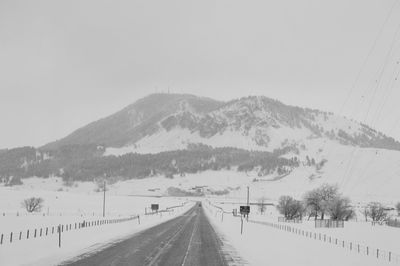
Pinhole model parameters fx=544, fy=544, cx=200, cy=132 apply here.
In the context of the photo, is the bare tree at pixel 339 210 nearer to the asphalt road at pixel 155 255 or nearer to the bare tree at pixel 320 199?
the bare tree at pixel 320 199

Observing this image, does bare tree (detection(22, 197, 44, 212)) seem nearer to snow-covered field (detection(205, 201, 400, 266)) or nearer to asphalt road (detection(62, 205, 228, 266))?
snow-covered field (detection(205, 201, 400, 266))

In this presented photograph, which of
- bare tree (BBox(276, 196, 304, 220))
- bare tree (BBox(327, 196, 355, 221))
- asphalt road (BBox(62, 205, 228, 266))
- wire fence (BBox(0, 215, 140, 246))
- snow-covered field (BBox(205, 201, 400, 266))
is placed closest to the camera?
asphalt road (BBox(62, 205, 228, 266))

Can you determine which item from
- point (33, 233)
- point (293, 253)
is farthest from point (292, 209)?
point (293, 253)

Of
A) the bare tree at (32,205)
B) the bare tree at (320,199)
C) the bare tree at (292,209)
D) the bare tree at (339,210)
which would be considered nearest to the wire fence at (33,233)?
the bare tree at (32,205)

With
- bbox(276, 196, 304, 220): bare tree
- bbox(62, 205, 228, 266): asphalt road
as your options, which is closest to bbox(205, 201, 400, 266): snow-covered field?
bbox(62, 205, 228, 266): asphalt road

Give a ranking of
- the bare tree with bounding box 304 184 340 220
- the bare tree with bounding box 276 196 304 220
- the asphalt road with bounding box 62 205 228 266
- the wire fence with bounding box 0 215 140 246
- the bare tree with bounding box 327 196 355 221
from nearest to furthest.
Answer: the asphalt road with bounding box 62 205 228 266 < the wire fence with bounding box 0 215 140 246 < the bare tree with bounding box 327 196 355 221 < the bare tree with bounding box 276 196 304 220 < the bare tree with bounding box 304 184 340 220

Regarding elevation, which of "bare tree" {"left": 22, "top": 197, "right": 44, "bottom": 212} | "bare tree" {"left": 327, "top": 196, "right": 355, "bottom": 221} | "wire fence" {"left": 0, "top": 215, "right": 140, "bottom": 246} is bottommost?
"bare tree" {"left": 22, "top": 197, "right": 44, "bottom": 212}

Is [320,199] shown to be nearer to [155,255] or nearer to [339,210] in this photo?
[339,210]

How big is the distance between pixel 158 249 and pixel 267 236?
2025 cm

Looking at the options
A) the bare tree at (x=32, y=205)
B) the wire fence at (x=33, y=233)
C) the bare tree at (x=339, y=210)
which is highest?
the wire fence at (x=33, y=233)

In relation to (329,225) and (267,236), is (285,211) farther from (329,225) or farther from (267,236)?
(267,236)

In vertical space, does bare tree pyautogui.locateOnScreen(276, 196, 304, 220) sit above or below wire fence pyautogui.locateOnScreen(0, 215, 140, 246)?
below

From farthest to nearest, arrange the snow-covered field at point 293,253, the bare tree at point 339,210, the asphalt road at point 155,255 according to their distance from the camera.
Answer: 1. the bare tree at point 339,210
2. the snow-covered field at point 293,253
3. the asphalt road at point 155,255

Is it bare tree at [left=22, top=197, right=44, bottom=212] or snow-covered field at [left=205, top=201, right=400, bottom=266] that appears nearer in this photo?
snow-covered field at [left=205, top=201, right=400, bottom=266]
